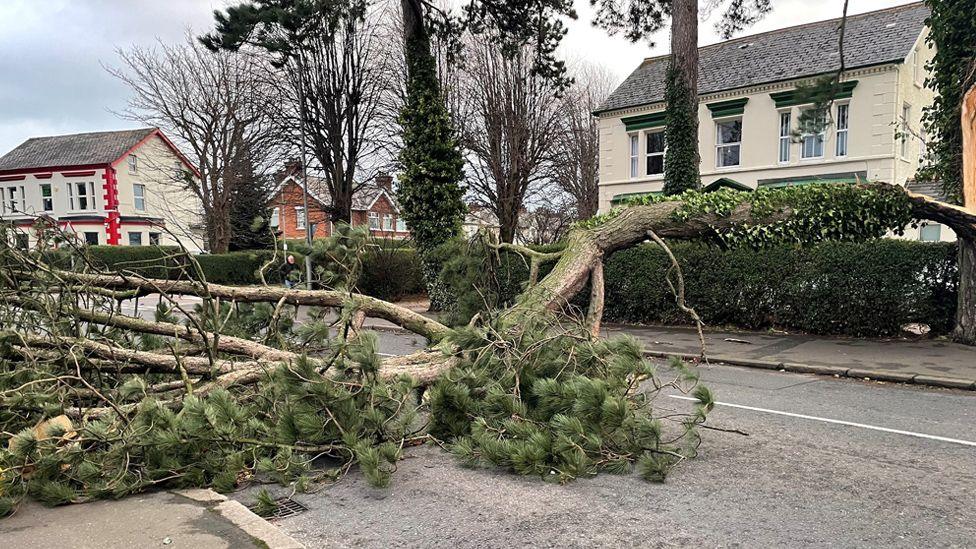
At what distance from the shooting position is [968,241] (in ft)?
33.6

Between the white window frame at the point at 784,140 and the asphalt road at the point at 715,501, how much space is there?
2065cm

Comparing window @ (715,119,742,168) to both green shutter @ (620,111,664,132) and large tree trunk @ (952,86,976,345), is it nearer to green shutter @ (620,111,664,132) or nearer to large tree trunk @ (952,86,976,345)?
green shutter @ (620,111,664,132)

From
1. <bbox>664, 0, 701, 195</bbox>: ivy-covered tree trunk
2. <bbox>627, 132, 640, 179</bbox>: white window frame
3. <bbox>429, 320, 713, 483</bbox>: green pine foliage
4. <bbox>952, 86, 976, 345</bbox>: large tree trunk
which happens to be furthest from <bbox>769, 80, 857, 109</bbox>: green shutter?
<bbox>429, 320, 713, 483</bbox>: green pine foliage

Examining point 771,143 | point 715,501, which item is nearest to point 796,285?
point 715,501

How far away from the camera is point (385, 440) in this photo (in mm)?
4883

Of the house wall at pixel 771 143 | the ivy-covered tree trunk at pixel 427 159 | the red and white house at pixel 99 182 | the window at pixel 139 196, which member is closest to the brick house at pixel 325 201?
the ivy-covered tree trunk at pixel 427 159

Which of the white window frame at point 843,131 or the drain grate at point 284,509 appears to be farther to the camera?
the white window frame at point 843,131

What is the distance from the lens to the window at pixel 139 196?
142ft

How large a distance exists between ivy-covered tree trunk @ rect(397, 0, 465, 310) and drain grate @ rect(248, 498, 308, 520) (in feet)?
41.5

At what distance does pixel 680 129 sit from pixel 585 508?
1306cm

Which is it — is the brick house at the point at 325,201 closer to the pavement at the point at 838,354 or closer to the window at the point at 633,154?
the pavement at the point at 838,354

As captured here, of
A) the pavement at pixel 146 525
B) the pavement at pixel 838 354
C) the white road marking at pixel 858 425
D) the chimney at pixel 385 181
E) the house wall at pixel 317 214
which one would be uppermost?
the chimney at pixel 385 181

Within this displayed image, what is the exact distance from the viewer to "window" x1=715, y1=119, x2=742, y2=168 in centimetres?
2575

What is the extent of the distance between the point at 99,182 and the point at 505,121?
30.7 m
